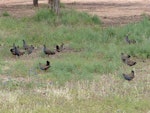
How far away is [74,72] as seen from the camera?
447 inches

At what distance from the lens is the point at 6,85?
32.8 ft

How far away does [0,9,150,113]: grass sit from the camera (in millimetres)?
8680

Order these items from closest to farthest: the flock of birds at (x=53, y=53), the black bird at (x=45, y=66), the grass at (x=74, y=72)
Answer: the grass at (x=74, y=72) < the flock of birds at (x=53, y=53) < the black bird at (x=45, y=66)

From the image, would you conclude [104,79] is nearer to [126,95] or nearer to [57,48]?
[126,95]

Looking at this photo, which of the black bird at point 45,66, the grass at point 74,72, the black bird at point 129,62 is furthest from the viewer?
the black bird at point 129,62

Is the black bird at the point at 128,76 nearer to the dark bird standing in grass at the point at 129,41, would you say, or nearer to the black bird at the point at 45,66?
the black bird at the point at 45,66

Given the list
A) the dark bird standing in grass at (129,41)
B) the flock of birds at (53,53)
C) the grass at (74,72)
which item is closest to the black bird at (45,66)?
the flock of birds at (53,53)

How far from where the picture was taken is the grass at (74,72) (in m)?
8.68

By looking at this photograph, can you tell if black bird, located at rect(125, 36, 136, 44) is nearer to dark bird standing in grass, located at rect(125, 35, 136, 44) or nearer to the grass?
dark bird standing in grass, located at rect(125, 35, 136, 44)

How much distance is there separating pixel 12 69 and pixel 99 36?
5186mm

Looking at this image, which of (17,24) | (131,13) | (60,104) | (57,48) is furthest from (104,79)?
(131,13)

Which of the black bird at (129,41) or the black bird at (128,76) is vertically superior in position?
the black bird at (128,76)

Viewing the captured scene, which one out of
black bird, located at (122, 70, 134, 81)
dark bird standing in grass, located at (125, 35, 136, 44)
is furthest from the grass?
dark bird standing in grass, located at (125, 35, 136, 44)

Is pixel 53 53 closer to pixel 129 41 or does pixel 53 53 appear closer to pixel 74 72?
pixel 74 72
